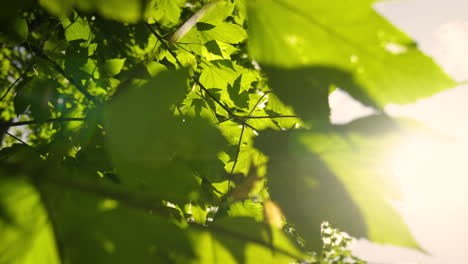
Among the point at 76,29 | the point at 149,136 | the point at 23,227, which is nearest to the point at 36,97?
the point at 76,29

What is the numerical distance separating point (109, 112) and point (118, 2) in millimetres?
184

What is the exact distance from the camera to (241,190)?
833 millimetres

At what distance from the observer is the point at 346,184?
1.62 feet

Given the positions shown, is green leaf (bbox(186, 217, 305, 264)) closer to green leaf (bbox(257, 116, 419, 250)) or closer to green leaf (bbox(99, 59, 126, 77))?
green leaf (bbox(257, 116, 419, 250))

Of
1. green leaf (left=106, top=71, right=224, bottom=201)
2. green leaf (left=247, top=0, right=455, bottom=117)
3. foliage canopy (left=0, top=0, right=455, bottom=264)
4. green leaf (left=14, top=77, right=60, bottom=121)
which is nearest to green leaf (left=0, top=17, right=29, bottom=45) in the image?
foliage canopy (left=0, top=0, right=455, bottom=264)

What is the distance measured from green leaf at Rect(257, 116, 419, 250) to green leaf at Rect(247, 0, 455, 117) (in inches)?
2.7

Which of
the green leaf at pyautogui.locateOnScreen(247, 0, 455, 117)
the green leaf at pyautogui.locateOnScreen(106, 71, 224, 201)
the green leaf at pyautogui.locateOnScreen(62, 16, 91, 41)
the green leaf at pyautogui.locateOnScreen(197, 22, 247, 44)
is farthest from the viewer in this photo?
the green leaf at pyautogui.locateOnScreen(62, 16, 91, 41)

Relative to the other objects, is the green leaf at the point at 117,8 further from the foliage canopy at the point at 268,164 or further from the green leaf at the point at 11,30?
the green leaf at the point at 11,30

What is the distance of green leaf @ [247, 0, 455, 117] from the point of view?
1.26 ft

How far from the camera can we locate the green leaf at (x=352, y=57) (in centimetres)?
38

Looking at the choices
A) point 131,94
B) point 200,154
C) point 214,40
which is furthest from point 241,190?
point 214,40

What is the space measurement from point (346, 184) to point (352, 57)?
22 centimetres

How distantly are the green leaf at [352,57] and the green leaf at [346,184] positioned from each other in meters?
0.07

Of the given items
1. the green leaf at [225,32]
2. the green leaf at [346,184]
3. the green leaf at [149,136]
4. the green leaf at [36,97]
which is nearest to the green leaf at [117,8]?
the green leaf at [149,136]
